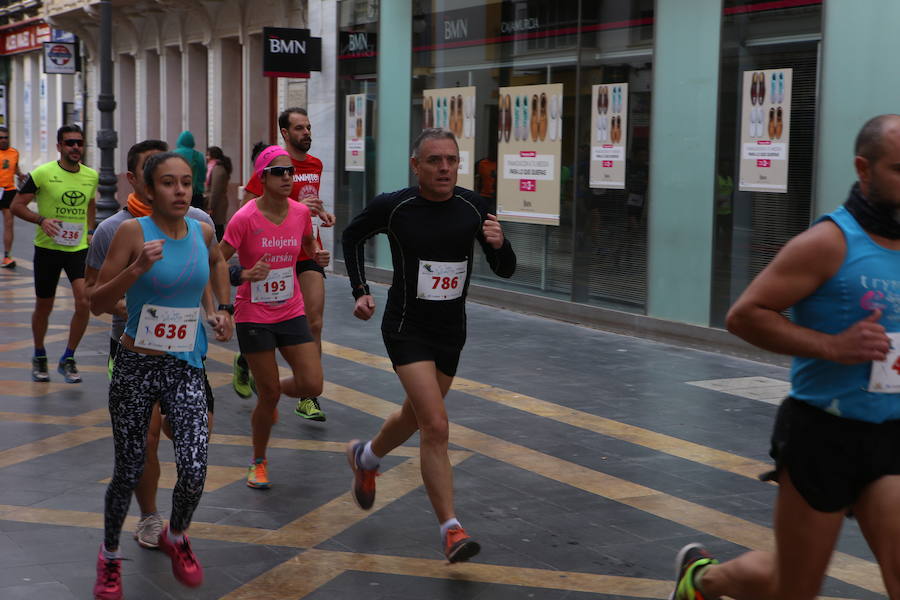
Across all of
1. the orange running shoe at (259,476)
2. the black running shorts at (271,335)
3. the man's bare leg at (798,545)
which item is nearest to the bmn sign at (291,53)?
the black running shorts at (271,335)

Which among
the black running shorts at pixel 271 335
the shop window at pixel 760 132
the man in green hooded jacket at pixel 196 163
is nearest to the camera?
the black running shorts at pixel 271 335

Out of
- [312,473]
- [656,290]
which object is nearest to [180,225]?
[312,473]

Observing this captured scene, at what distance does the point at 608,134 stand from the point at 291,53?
6.77 metres

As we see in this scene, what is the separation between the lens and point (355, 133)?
673 inches

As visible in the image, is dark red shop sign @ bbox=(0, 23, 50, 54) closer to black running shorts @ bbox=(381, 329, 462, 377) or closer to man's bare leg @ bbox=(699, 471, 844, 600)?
black running shorts @ bbox=(381, 329, 462, 377)

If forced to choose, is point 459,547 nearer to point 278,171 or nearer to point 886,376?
point 886,376

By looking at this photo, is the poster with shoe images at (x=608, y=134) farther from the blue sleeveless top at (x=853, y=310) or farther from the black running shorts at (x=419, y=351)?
the blue sleeveless top at (x=853, y=310)

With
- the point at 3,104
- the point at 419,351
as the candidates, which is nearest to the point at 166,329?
the point at 419,351

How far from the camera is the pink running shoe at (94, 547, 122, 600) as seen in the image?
4410mm

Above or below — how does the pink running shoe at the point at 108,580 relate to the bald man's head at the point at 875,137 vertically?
below

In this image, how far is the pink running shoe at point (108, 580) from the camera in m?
4.41

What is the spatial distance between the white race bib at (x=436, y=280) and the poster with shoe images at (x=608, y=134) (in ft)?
22.2

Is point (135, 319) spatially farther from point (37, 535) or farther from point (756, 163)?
point (756, 163)

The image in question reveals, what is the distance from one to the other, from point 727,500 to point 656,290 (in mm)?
5666
